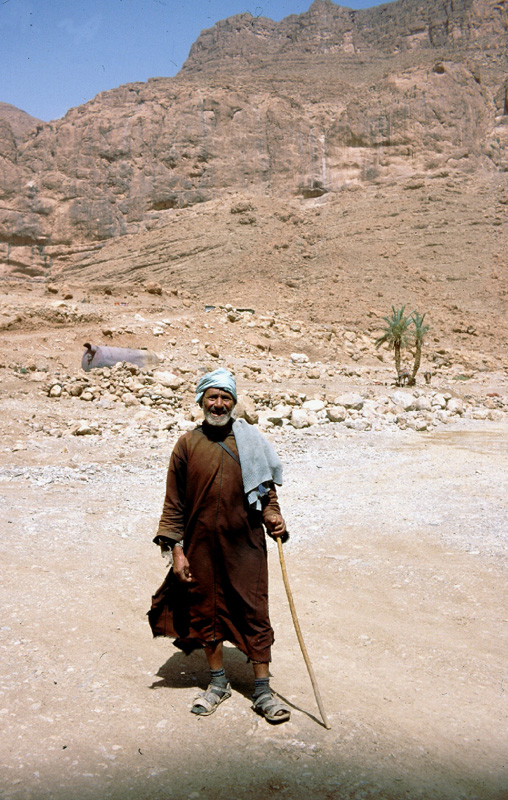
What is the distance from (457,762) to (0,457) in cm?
677

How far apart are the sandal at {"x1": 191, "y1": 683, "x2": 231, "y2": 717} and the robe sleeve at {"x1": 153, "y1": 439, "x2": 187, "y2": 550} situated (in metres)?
0.61

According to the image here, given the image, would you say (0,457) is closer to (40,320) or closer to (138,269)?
(40,320)

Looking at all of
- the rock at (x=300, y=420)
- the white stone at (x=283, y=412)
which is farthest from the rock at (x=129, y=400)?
the rock at (x=300, y=420)

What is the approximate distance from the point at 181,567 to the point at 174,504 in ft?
0.87

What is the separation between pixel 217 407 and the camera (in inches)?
105

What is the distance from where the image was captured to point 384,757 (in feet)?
7.29

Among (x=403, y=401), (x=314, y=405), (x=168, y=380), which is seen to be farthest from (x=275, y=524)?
(x=403, y=401)

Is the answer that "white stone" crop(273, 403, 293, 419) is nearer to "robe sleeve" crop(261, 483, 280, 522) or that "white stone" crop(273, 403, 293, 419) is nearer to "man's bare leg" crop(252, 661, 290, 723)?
"robe sleeve" crop(261, 483, 280, 522)

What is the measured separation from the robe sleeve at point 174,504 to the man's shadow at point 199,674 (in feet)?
2.09

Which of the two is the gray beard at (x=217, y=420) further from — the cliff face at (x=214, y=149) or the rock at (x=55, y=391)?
the cliff face at (x=214, y=149)

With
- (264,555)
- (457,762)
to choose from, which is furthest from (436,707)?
(264,555)

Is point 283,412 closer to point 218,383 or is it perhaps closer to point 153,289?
point 218,383

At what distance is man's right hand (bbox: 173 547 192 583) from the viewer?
2572 millimetres

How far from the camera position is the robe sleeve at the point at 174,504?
2619 millimetres
